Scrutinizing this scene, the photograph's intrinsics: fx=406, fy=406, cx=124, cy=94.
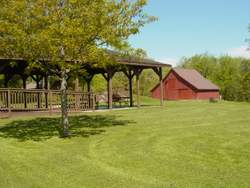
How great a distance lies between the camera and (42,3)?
436 inches

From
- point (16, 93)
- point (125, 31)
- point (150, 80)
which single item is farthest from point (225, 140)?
point (150, 80)

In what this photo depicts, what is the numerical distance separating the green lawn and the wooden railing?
5.74 metres

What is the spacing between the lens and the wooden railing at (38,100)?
18828 mm

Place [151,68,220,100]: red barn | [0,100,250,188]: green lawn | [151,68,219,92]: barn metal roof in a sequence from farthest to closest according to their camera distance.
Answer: [151,68,219,92]: barn metal roof < [151,68,220,100]: red barn < [0,100,250,188]: green lawn

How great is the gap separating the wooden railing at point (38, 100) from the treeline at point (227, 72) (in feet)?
99.9

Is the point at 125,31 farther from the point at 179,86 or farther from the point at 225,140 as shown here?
the point at 179,86

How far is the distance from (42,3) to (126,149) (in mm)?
→ 4647

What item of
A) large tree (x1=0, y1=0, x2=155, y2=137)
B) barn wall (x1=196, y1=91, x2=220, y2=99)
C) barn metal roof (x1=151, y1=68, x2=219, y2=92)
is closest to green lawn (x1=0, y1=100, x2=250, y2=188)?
large tree (x1=0, y1=0, x2=155, y2=137)

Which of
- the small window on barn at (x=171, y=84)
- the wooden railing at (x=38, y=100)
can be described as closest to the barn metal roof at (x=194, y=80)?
the small window on barn at (x=171, y=84)

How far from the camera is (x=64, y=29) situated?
1073 centimetres

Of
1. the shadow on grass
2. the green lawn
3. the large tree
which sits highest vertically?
the large tree

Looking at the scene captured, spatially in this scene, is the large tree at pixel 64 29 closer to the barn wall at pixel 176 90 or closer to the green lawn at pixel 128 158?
the green lawn at pixel 128 158

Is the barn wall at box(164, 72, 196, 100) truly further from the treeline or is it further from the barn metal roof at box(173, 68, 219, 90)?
the treeline

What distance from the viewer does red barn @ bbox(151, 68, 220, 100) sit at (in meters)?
52.2
